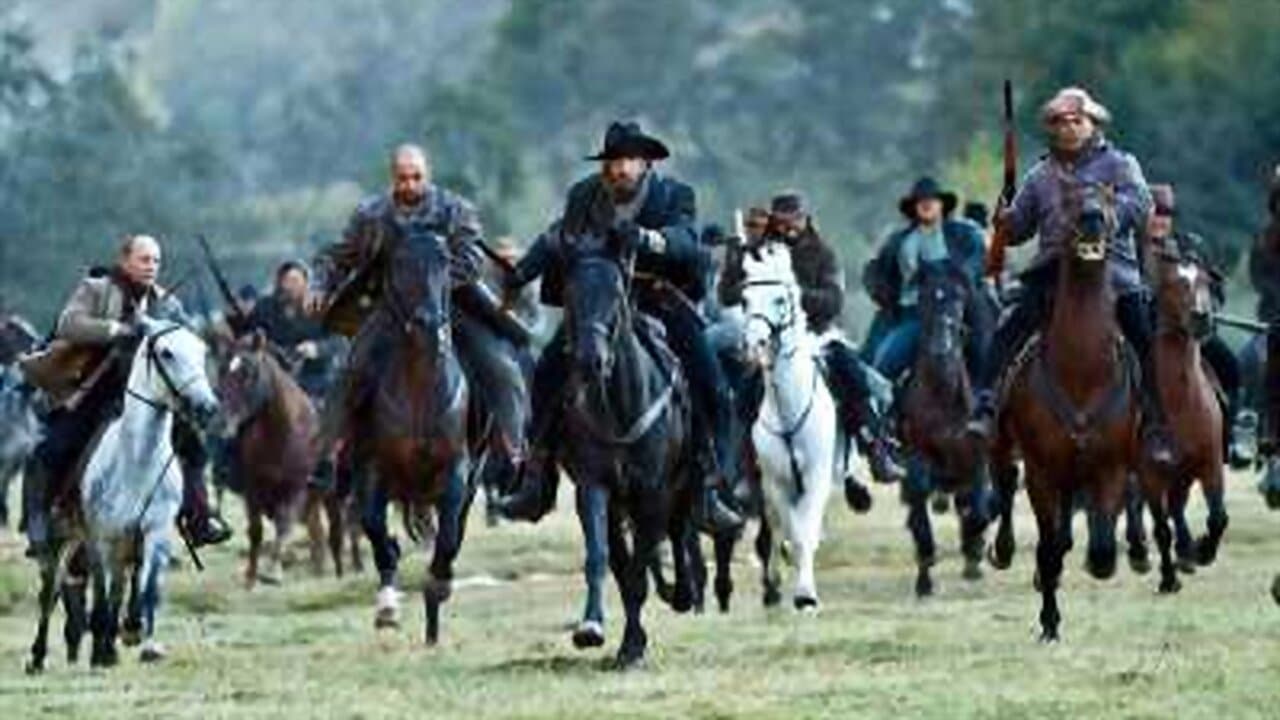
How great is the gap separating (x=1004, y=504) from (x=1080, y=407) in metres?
2.01

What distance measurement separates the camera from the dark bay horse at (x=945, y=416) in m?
30.7

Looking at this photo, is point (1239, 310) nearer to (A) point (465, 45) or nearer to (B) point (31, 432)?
(B) point (31, 432)

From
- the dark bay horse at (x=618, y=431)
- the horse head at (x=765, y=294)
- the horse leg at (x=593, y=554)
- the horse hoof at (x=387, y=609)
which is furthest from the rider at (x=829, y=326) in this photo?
the horse leg at (x=593, y=554)

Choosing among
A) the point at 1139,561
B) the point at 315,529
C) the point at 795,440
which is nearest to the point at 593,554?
the point at 795,440

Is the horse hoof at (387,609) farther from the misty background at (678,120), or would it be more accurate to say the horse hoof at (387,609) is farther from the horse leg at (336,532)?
the misty background at (678,120)

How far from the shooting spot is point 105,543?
79.7ft

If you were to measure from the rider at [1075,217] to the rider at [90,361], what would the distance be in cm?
553

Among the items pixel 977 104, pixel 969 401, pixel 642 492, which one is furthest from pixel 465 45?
pixel 642 492

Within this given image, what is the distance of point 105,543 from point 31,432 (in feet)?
78.7

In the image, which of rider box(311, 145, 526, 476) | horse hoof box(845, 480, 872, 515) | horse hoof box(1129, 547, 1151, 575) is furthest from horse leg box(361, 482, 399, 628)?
horse hoof box(845, 480, 872, 515)

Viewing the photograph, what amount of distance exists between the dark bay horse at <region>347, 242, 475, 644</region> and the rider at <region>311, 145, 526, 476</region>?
6 cm

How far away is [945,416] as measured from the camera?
31.4m

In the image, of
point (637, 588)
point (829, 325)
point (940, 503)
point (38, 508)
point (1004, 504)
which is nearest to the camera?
point (637, 588)

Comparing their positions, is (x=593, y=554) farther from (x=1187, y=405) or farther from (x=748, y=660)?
(x=1187, y=405)
